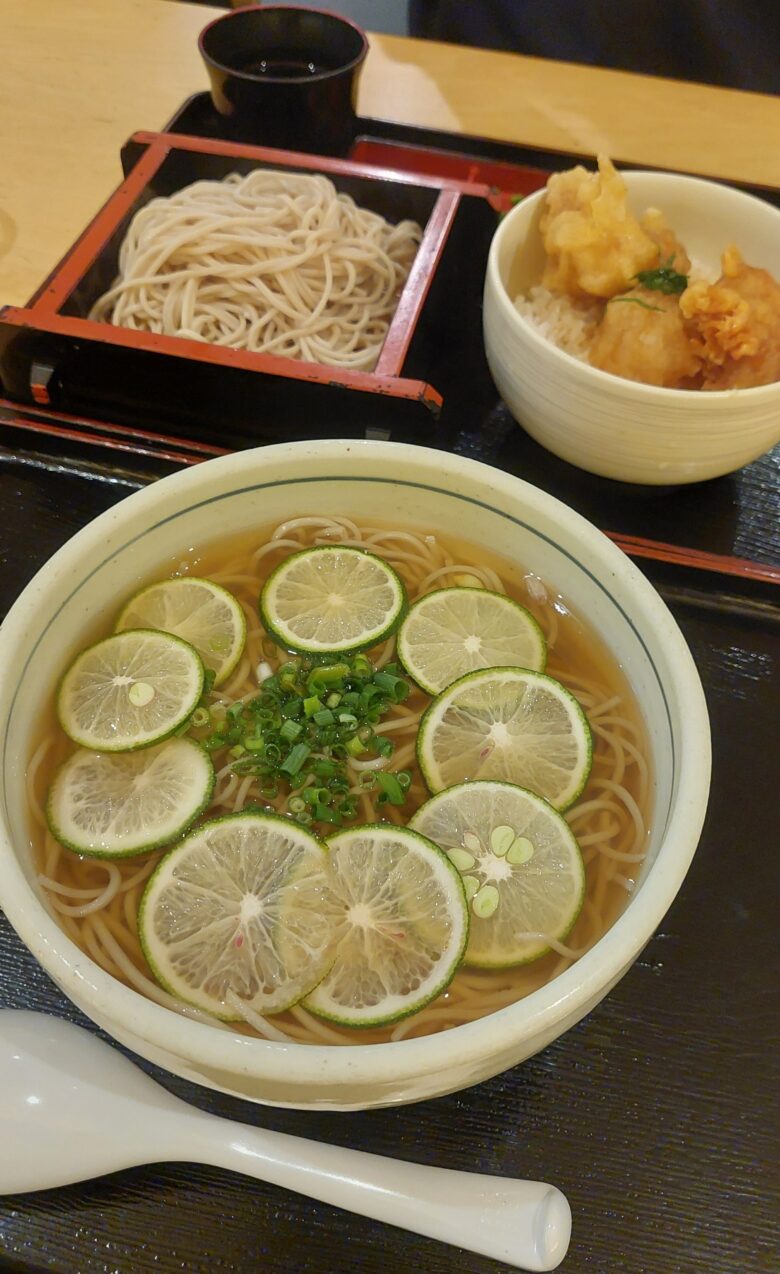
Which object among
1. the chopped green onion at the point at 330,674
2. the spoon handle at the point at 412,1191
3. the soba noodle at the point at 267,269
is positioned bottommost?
the spoon handle at the point at 412,1191

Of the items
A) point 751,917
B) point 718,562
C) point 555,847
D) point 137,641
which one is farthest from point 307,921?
point 718,562

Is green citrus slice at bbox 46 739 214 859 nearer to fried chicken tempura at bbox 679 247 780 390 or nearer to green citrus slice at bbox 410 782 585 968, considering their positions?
green citrus slice at bbox 410 782 585 968

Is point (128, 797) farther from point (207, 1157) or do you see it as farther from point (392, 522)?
point (392, 522)

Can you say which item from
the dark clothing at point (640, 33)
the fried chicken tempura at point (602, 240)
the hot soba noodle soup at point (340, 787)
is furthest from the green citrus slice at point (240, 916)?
the dark clothing at point (640, 33)

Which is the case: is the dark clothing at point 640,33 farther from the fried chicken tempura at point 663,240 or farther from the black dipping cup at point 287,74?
the fried chicken tempura at point 663,240

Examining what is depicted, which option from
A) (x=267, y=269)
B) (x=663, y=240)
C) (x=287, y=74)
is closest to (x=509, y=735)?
(x=663, y=240)

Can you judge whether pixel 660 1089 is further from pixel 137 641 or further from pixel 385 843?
pixel 137 641

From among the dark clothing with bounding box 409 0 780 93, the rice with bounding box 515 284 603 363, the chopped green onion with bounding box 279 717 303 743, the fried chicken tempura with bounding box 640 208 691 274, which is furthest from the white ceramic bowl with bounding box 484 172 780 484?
the dark clothing with bounding box 409 0 780 93
